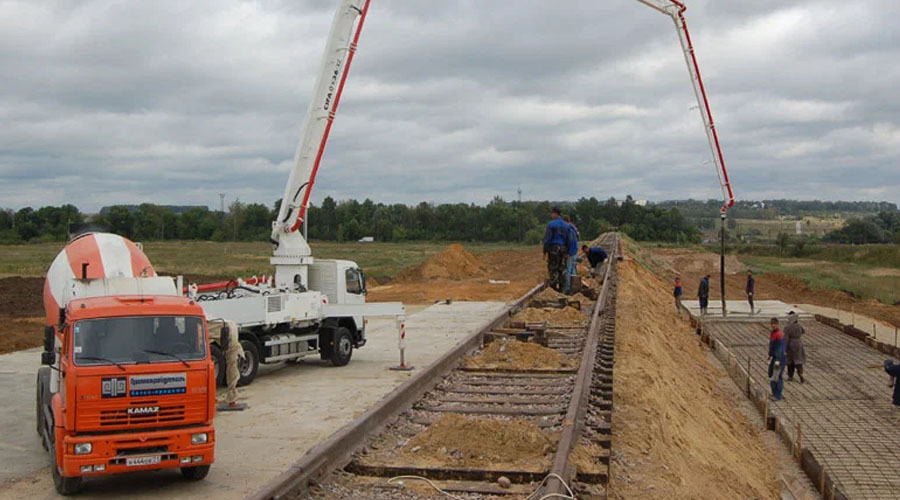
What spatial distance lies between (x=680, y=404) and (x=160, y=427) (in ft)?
29.6

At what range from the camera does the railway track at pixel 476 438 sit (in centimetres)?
775

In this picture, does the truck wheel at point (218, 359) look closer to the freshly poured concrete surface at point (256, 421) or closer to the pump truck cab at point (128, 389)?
the freshly poured concrete surface at point (256, 421)

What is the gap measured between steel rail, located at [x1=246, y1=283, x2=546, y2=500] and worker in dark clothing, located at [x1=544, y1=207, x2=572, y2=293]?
→ 25.9ft

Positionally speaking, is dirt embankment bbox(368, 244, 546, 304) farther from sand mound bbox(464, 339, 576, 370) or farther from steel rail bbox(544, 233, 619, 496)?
steel rail bbox(544, 233, 619, 496)

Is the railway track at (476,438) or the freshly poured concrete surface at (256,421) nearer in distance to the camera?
the railway track at (476,438)

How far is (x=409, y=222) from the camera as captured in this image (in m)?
149

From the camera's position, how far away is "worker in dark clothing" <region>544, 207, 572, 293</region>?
69.7 feet

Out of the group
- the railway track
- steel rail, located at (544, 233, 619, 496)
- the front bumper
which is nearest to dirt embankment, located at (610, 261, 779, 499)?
the railway track

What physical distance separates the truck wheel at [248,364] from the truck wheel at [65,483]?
6620 mm

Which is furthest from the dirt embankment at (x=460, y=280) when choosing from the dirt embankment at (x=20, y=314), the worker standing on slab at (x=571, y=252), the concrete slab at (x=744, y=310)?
the dirt embankment at (x=20, y=314)

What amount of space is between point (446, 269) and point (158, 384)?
41026 millimetres

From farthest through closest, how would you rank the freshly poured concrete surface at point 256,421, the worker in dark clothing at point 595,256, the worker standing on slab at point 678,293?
the worker in dark clothing at point 595,256 < the worker standing on slab at point 678,293 < the freshly poured concrete surface at point 256,421

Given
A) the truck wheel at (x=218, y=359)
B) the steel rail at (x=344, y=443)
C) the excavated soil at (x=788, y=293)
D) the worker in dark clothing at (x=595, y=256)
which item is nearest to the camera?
the steel rail at (x=344, y=443)

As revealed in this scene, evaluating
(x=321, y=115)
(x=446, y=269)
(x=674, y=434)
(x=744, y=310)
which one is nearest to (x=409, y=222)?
(x=446, y=269)
